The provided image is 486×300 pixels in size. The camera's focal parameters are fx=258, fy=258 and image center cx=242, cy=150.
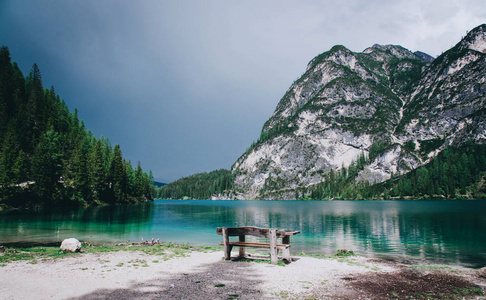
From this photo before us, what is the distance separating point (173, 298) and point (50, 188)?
89.3 metres

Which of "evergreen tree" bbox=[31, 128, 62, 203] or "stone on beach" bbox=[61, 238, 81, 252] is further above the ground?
"evergreen tree" bbox=[31, 128, 62, 203]

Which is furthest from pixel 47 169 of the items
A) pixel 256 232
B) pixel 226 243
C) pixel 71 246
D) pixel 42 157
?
pixel 256 232

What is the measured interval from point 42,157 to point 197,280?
87.0 m

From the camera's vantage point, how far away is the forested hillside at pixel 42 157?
72.3 meters

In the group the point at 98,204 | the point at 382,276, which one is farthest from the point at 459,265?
the point at 98,204

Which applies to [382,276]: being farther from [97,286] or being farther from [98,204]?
[98,204]

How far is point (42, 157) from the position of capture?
252 feet

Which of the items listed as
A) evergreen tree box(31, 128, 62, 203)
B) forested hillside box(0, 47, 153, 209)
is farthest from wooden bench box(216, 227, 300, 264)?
evergreen tree box(31, 128, 62, 203)

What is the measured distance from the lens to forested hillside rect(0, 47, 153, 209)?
72.3 metres

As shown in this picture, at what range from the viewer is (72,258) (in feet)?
54.9

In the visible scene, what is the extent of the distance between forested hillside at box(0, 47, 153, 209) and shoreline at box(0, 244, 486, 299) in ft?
240

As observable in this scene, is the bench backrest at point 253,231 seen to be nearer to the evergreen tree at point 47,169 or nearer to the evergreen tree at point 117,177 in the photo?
the evergreen tree at point 47,169

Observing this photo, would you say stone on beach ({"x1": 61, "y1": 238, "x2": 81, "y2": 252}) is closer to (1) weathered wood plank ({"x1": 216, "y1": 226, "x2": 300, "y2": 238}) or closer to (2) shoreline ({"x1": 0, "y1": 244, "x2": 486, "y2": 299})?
(2) shoreline ({"x1": 0, "y1": 244, "x2": 486, "y2": 299})

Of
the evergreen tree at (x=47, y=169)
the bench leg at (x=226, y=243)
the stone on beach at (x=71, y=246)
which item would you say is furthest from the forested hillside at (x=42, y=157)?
the bench leg at (x=226, y=243)
